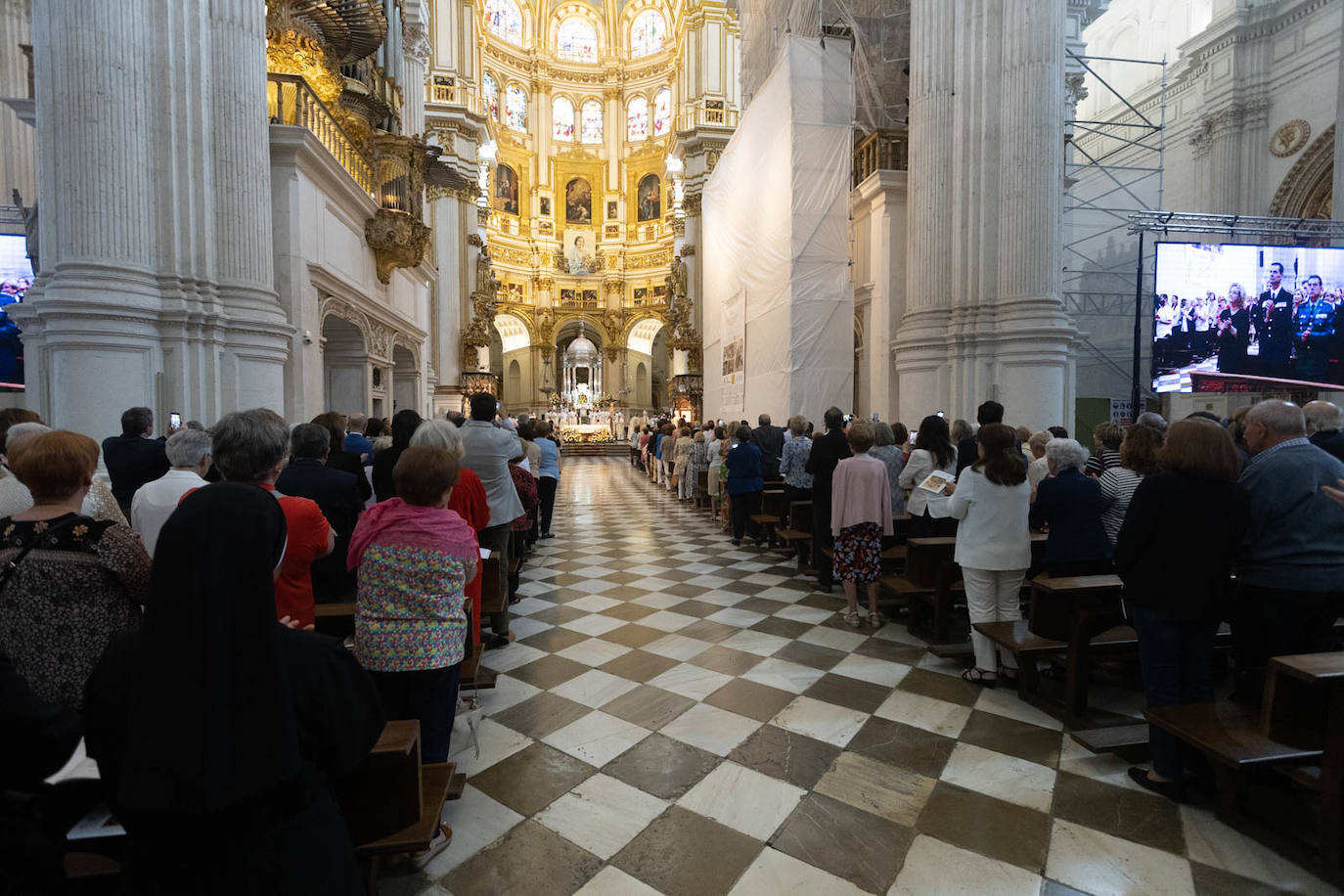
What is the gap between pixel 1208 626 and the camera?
268 centimetres

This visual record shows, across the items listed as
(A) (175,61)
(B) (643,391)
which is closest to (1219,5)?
(A) (175,61)

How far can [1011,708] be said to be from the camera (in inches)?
139

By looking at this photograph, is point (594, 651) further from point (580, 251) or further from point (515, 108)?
point (515, 108)

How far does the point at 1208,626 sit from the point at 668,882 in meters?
2.37

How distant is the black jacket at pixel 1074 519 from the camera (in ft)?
11.9

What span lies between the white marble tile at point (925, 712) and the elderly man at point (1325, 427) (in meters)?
2.69

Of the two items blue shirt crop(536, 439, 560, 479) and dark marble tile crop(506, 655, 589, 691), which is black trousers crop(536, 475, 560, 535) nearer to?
blue shirt crop(536, 439, 560, 479)

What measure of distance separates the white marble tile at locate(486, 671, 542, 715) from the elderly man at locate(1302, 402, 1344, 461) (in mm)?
4814

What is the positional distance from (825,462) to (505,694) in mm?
3241

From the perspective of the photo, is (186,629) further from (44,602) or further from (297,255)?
(297,255)

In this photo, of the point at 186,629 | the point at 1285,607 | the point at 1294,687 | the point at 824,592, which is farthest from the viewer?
the point at 824,592

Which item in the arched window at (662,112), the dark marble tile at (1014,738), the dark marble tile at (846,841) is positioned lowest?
the dark marble tile at (846,841)

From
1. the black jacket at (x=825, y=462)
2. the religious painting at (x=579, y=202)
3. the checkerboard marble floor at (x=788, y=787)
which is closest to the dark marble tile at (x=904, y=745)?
the checkerboard marble floor at (x=788, y=787)

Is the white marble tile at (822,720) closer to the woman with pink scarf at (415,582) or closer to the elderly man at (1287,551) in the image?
the elderly man at (1287,551)
